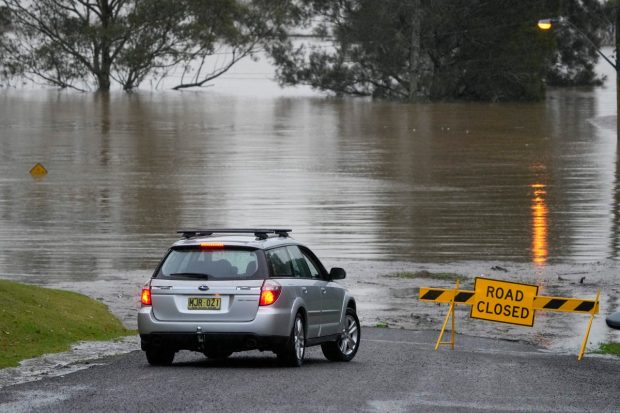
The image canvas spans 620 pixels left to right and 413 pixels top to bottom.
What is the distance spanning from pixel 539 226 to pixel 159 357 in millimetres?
21499

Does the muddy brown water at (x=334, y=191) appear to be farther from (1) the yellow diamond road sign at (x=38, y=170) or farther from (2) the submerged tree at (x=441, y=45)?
(2) the submerged tree at (x=441, y=45)

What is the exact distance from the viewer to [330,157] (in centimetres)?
5781

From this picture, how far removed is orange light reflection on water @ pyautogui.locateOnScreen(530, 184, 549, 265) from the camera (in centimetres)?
2891

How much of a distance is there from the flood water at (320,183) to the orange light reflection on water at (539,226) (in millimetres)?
64

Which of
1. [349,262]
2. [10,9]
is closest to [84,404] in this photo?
[349,262]

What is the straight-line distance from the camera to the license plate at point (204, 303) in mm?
13602

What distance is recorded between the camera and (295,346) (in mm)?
13945

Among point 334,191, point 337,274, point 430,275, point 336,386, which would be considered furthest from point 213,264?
point 334,191

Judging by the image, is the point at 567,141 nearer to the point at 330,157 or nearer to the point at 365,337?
the point at 330,157

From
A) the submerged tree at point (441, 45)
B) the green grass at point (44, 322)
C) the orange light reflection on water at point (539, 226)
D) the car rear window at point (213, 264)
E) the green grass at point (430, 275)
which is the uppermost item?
the submerged tree at point (441, 45)

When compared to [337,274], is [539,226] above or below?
below

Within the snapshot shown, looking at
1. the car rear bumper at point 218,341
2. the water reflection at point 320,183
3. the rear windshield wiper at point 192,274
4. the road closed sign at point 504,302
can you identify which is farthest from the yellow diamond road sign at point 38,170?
the car rear bumper at point 218,341

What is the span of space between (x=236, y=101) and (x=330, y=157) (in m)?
55.1

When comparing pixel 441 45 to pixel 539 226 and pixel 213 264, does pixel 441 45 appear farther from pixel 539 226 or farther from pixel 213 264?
pixel 213 264
